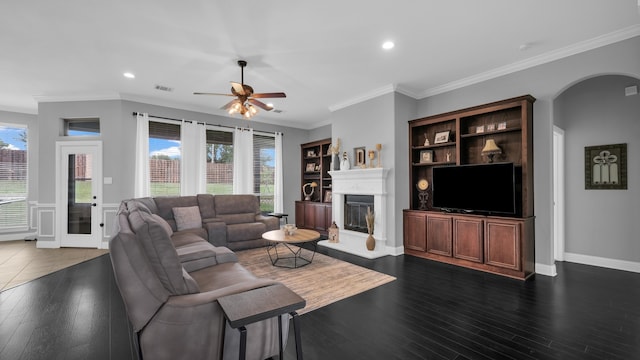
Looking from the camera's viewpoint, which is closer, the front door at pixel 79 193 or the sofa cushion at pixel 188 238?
the sofa cushion at pixel 188 238

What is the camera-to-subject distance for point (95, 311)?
2.82m

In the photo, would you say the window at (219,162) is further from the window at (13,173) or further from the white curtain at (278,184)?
the window at (13,173)

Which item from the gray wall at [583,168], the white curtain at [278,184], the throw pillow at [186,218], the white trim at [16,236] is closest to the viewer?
the gray wall at [583,168]

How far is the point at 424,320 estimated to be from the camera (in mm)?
2609

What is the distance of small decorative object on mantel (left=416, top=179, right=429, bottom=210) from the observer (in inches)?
199

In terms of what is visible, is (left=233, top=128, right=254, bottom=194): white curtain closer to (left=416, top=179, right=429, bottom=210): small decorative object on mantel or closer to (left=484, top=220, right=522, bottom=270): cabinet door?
(left=416, top=179, right=429, bottom=210): small decorative object on mantel

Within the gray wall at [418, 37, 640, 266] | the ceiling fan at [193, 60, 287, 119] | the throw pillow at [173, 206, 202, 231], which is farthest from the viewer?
the throw pillow at [173, 206, 202, 231]

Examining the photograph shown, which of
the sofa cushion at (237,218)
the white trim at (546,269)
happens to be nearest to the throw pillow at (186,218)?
the sofa cushion at (237,218)

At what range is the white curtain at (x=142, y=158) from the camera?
5750mm

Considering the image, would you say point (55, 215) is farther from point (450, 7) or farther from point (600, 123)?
point (600, 123)

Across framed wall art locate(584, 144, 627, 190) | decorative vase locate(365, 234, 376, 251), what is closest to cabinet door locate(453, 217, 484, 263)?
decorative vase locate(365, 234, 376, 251)

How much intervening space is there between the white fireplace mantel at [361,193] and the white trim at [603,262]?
2.80 metres

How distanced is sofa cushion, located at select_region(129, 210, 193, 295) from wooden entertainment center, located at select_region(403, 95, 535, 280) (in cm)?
388

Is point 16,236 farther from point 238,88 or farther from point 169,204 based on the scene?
point 238,88
